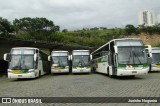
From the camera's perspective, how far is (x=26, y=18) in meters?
83.3

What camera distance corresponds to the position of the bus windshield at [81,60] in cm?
3225

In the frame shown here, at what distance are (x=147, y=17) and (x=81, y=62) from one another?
145072 millimetres

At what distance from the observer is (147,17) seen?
170000 mm

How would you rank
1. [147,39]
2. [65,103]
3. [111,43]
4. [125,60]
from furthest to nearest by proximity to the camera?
[147,39] < [111,43] < [125,60] < [65,103]

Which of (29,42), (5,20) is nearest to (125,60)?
(29,42)

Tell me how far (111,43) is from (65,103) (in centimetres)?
1420

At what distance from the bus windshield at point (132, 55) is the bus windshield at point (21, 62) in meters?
8.61

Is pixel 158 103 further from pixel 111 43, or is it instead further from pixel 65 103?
pixel 111 43

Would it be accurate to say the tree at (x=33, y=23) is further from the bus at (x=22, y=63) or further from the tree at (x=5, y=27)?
the bus at (x=22, y=63)

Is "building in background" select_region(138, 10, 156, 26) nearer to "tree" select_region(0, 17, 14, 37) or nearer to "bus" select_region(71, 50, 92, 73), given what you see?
"tree" select_region(0, 17, 14, 37)

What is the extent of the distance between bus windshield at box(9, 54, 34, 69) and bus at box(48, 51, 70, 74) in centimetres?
703

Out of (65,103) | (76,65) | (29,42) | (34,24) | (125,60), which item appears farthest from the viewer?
(34,24)

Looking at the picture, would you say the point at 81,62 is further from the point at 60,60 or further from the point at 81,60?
the point at 60,60

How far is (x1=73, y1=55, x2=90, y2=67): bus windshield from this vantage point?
32250mm
